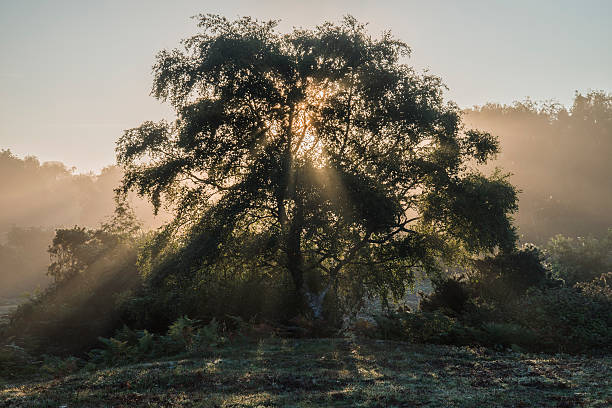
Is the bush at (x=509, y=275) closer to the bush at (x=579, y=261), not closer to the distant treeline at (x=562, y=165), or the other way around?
the bush at (x=579, y=261)

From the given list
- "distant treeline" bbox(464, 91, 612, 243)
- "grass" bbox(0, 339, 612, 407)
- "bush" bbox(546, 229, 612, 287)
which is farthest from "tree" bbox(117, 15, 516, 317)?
"distant treeline" bbox(464, 91, 612, 243)

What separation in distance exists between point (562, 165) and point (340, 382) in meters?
76.3

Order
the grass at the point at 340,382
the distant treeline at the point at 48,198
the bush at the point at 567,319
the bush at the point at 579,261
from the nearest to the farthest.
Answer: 1. the grass at the point at 340,382
2. the bush at the point at 567,319
3. the bush at the point at 579,261
4. the distant treeline at the point at 48,198

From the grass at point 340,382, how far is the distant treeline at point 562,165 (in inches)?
2295

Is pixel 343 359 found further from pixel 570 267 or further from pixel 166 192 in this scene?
pixel 570 267

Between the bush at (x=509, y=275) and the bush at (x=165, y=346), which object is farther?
the bush at (x=509, y=275)

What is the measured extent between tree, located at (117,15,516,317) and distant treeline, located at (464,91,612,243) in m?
52.4

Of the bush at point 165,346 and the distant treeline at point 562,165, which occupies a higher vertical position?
the distant treeline at point 562,165

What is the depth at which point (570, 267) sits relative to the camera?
98.0 ft

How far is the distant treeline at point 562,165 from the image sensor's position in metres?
68.1

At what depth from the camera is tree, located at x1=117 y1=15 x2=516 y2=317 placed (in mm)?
16703

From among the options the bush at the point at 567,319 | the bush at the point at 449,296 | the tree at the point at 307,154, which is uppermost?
the tree at the point at 307,154

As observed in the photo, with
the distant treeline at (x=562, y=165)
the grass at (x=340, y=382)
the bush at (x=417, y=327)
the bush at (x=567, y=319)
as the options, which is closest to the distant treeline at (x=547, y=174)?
the distant treeline at (x=562, y=165)

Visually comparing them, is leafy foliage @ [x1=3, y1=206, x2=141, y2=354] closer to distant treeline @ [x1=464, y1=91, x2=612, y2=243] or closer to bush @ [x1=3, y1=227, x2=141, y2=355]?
bush @ [x1=3, y1=227, x2=141, y2=355]
